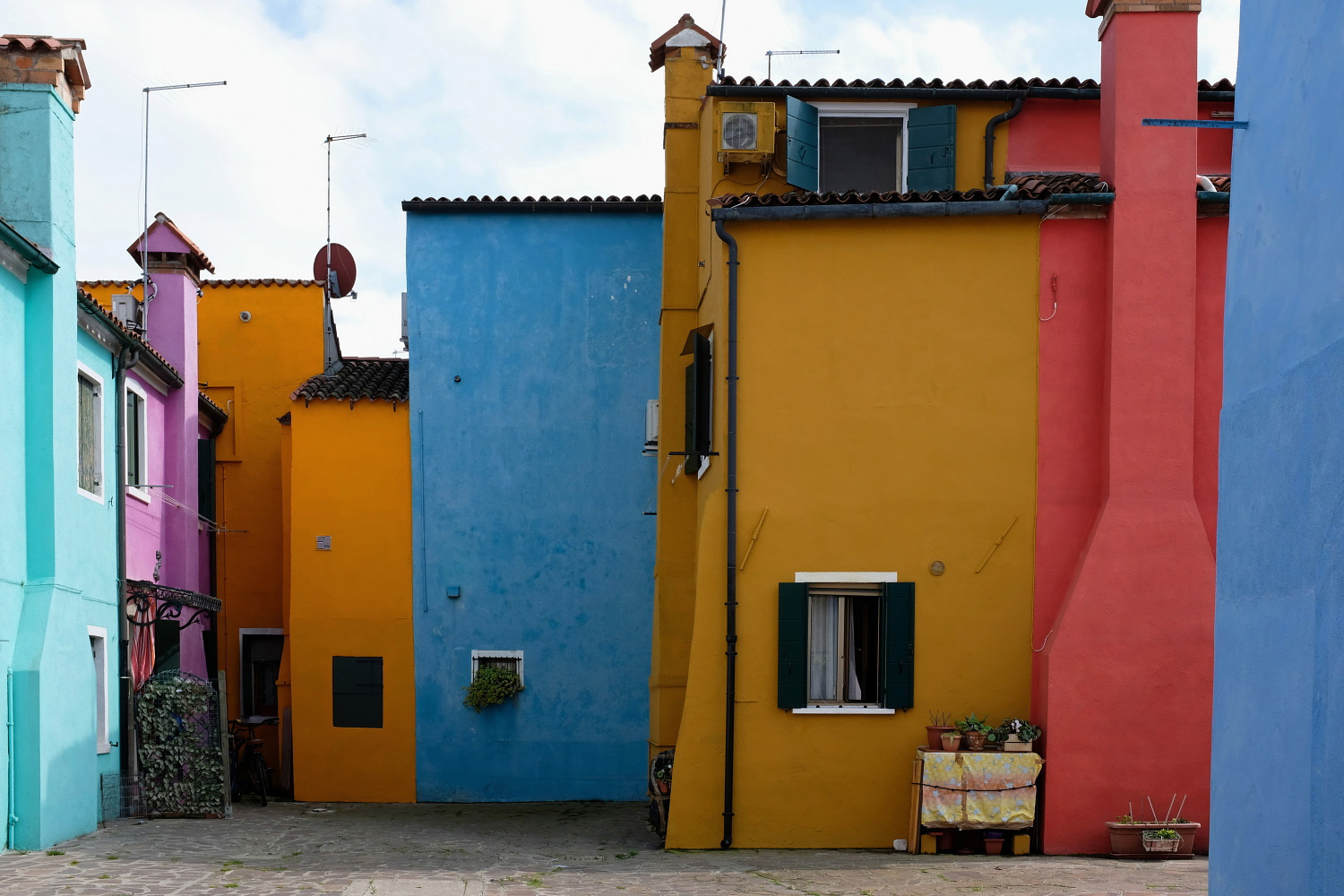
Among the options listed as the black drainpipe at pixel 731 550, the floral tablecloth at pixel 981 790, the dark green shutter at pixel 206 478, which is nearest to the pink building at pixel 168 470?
the dark green shutter at pixel 206 478

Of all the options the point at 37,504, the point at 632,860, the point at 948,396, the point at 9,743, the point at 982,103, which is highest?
the point at 982,103

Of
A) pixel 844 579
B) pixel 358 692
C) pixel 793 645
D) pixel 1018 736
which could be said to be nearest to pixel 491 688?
pixel 358 692

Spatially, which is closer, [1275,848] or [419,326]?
[1275,848]

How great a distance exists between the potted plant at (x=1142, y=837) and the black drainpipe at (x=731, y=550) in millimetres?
3487

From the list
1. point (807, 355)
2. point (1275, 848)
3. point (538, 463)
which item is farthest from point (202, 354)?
point (1275, 848)

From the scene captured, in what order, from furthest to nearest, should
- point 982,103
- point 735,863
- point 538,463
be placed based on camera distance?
point 538,463, point 982,103, point 735,863

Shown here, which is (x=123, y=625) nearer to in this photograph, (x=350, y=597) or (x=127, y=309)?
(x=350, y=597)

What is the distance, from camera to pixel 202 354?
2445 cm

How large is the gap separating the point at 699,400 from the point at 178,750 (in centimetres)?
737

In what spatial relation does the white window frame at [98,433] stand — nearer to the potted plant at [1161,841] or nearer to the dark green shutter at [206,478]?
the dark green shutter at [206,478]

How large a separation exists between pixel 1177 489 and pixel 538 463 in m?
10.3

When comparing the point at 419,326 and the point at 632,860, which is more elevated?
the point at 419,326

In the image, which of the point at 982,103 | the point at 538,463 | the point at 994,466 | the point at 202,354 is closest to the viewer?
the point at 994,466

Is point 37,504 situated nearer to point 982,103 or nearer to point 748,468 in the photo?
point 748,468
